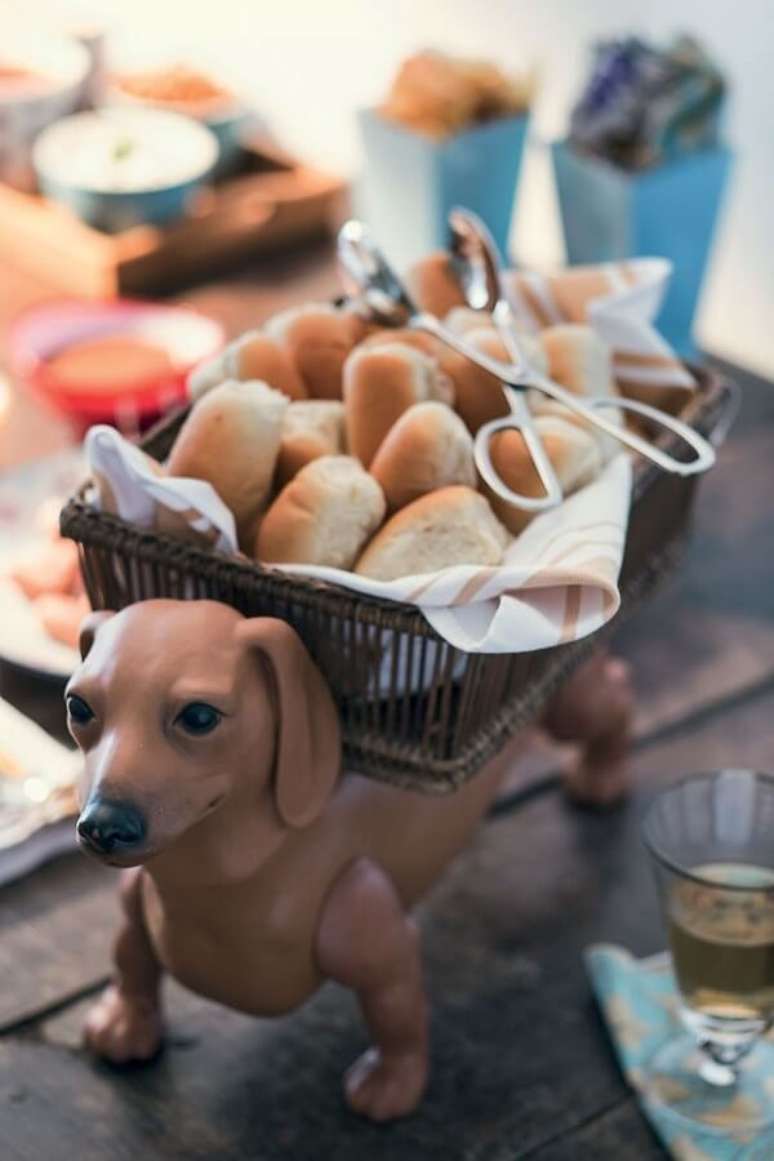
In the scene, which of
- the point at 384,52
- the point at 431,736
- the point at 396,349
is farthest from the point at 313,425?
the point at 384,52

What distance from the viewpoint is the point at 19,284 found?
1494mm

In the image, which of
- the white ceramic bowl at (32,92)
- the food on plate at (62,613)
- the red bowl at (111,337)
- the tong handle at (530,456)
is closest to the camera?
the tong handle at (530,456)

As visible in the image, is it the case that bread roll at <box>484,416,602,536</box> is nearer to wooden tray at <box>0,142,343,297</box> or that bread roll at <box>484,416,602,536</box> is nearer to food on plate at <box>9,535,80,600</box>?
food on plate at <box>9,535,80,600</box>

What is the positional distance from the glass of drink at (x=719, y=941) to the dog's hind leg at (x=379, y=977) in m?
0.11

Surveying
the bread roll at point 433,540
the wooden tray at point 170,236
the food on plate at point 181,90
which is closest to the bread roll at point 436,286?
the bread roll at point 433,540

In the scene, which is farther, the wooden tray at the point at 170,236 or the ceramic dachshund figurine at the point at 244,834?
the wooden tray at the point at 170,236

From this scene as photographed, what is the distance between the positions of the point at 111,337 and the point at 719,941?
788mm

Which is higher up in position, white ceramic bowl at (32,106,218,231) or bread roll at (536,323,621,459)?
bread roll at (536,323,621,459)

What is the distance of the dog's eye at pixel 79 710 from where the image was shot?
0.64 m

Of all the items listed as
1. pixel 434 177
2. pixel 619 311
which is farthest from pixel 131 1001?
pixel 434 177

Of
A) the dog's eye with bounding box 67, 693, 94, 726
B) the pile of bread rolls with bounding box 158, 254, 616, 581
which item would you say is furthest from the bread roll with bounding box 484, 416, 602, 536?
the dog's eye with bounding box 67, 693, 94, 726

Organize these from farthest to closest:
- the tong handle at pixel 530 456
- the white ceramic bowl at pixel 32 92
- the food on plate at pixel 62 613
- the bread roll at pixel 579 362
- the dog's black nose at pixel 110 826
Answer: the white ceramic bowl at pixel 32 92, the food on plate at pixel 62 613, the bread roll at pixel 579 362, the tong handle at pixel 530 456, the dog's black nose at pixel 110 826

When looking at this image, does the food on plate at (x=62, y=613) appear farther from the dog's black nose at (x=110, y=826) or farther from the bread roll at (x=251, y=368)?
the dog's black nose at (x=110, y=826)

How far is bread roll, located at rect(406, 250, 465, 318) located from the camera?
902 mm
